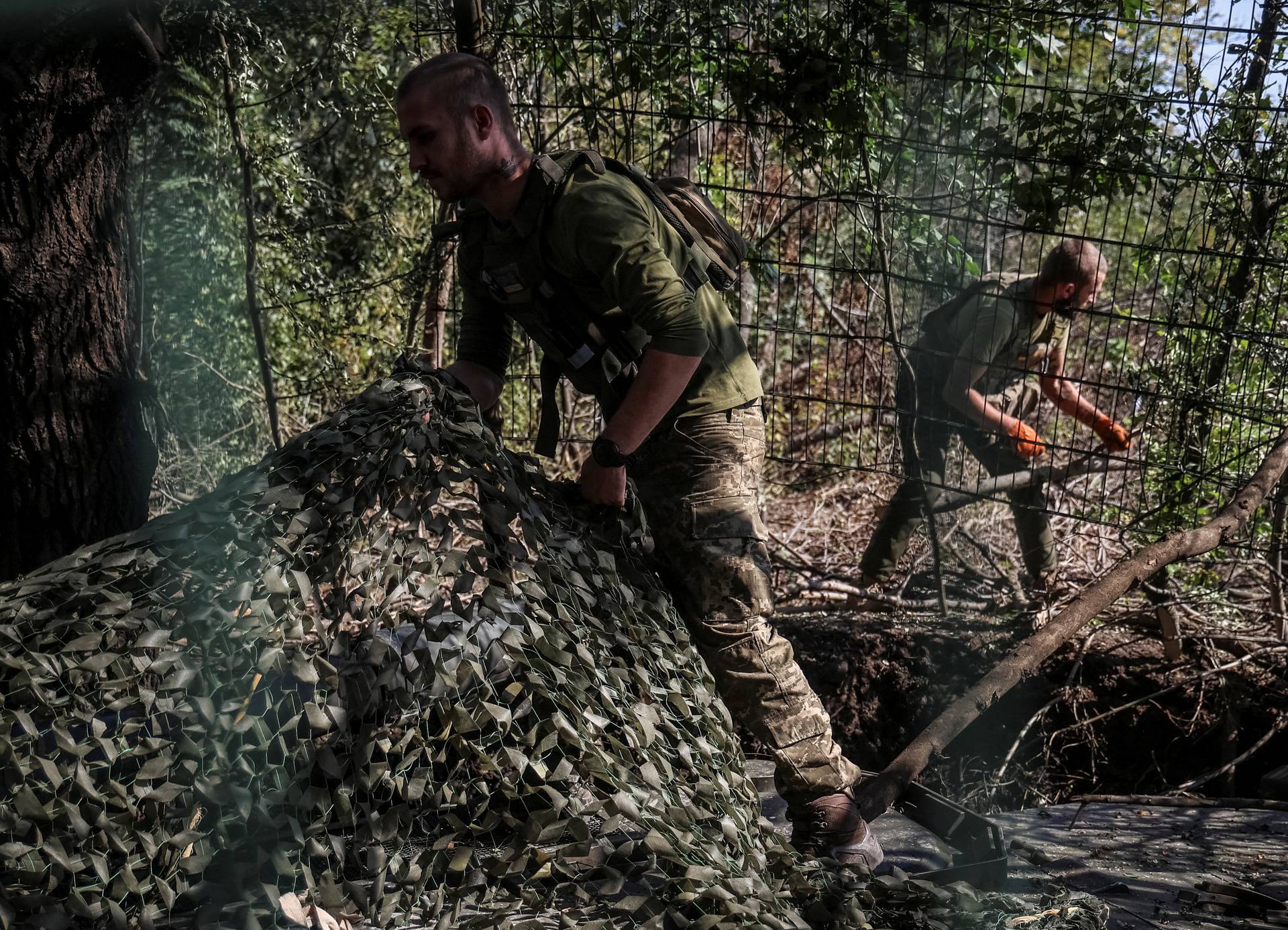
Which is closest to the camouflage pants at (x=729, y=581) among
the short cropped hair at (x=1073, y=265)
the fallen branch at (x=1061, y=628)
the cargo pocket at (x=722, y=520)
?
the cargo pocket at (x=722, y=520)

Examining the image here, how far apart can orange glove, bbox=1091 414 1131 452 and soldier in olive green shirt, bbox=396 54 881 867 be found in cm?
233

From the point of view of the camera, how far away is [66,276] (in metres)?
3.26

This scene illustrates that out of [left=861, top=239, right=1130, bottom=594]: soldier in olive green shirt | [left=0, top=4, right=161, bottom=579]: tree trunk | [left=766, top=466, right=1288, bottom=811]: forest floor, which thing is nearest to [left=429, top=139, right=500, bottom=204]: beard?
[left=0, top=4, right=161, bottom=579]: tree trunk

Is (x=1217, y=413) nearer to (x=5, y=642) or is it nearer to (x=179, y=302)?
(x=5, y=642)

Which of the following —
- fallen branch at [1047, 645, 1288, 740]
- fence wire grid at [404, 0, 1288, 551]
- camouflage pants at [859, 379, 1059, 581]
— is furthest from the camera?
camouflage pants at [859, 379, 1059, 581]

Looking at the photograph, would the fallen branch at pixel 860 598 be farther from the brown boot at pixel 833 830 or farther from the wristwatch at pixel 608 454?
the wristwatch at pixel 608 454

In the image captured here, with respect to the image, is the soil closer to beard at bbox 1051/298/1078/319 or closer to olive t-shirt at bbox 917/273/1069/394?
olive t-shirt at bbox 917/273/1069/394

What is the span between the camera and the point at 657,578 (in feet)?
9.34

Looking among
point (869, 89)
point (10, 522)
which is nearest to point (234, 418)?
point (10, 522)

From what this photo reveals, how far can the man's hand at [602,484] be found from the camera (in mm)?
2627

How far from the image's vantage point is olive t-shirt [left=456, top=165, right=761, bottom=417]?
8.14 feet

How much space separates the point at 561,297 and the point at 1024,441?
2613 millimetres

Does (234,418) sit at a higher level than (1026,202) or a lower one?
lower

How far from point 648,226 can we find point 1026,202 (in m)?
2.33
